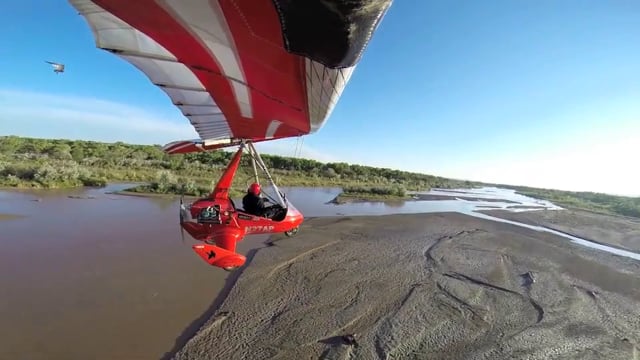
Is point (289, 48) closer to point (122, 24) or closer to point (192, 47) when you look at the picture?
point (192, 47)

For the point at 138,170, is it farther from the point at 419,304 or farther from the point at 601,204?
the point at 601,204

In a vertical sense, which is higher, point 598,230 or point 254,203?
point 254,203

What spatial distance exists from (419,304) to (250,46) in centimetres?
551

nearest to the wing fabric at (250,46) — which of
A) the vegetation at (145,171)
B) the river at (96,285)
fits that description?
the vegetation at (145,171)

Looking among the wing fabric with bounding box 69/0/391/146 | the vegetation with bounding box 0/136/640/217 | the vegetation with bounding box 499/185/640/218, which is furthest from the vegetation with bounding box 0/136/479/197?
the vegetation with bounding box 499/185/640/218

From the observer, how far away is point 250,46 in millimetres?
1710

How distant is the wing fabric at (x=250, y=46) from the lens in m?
0.97

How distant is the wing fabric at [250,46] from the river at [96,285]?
334 centimetres

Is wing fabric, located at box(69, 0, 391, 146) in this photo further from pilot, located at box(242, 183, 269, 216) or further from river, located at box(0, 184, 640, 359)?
river, located at box(0, 184, 640, 359)

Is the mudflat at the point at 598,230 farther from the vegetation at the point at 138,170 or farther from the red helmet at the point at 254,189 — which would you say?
the red helmet at the point at 254,189

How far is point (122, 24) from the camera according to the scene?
2400 mm

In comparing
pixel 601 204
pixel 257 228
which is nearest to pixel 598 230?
pixel 257 228

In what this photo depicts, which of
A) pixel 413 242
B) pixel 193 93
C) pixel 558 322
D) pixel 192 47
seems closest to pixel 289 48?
pixel 192 47

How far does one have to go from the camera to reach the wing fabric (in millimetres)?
969
